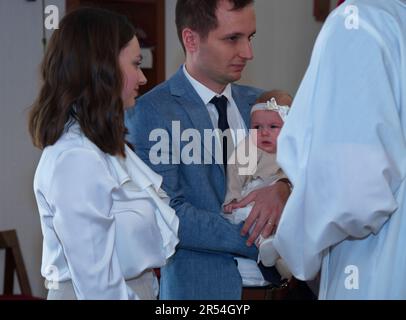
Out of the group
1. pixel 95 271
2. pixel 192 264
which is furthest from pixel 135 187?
pixel 192 264

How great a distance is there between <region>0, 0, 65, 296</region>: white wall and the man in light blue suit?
1.23 metres

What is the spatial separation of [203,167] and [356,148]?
67 cm

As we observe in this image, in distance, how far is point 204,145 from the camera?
6.48ft

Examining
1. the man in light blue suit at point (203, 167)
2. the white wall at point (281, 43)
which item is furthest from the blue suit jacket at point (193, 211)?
the white wall at point (281, 43)

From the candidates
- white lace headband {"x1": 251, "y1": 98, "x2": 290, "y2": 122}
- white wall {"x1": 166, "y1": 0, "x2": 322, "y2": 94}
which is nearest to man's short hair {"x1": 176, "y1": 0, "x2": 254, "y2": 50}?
white lace headband {"x1": 251, "y1": 98, "x2": 290, "y2": 122}

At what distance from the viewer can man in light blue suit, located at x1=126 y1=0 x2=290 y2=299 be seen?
1924 millimetres

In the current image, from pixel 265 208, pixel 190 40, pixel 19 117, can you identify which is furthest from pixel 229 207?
pixel 19 117

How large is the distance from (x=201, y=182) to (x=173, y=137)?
14 cm

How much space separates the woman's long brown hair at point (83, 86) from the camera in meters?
1.60

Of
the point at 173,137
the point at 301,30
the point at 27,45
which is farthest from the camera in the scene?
the point at 301,30

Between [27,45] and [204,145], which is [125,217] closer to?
[204,145]

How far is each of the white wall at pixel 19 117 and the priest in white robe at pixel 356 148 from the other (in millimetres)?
1901

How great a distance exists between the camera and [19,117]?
312cm

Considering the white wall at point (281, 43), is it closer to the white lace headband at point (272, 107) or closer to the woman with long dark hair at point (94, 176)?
the white lace headband at point (272, 107)
